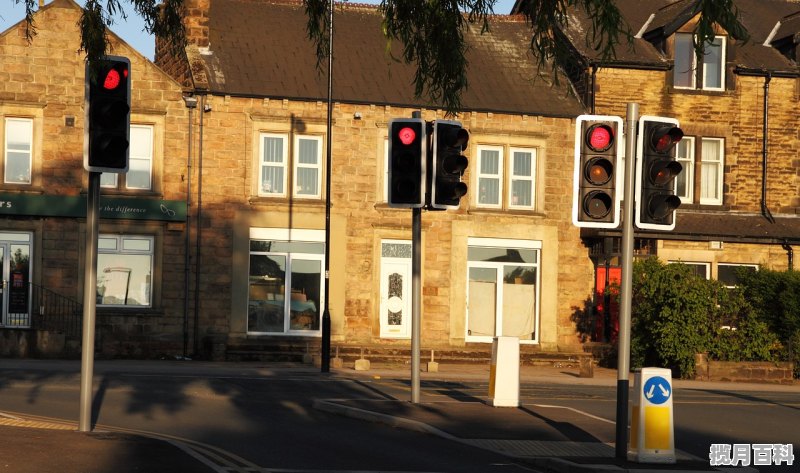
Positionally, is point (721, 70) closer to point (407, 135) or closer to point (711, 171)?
point (711, 171)

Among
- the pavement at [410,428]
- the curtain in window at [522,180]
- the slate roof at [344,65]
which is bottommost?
the pavement at [410,428]

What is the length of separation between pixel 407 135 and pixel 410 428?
3.95 m

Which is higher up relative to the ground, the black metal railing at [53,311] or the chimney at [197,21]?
the chimney at [197,21]

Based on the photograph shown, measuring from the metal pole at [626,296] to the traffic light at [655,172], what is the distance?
9 centimetres

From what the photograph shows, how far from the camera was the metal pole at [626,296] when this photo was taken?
1259 cm

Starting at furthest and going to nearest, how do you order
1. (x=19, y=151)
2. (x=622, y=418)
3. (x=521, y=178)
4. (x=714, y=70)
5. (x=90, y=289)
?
(x=714, y=70) → (x=521, y=178) → (x=19, y=151) → (x=90, y=289) → (x=622, y=418)

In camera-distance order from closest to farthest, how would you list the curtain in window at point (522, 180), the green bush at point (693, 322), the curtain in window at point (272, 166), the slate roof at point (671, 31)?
the green bush at point (693, 322)
the curtain in window at point (272, 166)
the curtain in window at point (522, 180)
the slate roof at point (671, 31)

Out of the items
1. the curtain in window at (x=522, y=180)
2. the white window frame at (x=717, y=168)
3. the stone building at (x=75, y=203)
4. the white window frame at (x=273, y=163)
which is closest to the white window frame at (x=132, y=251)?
the stone building at (x=75, y=203)

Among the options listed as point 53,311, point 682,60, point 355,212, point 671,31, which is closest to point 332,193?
point 355,212

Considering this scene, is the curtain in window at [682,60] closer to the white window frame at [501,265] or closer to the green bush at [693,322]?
the white window frame at [501,265]

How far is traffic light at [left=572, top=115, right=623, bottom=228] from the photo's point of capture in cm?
1259

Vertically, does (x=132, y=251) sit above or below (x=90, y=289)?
above

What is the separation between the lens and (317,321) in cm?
3350

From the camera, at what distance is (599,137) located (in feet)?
41.9
